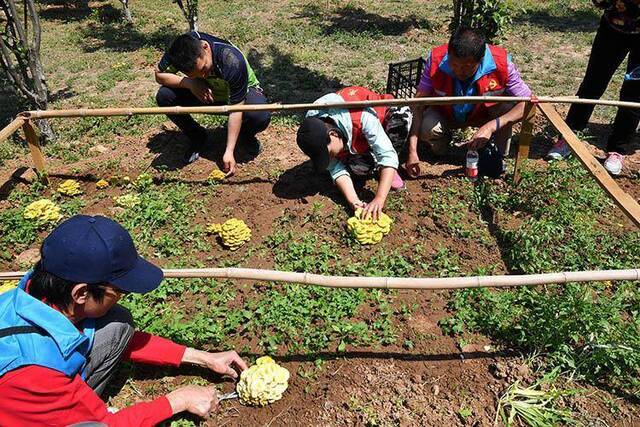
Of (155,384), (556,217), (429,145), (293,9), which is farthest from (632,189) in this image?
(293,9)

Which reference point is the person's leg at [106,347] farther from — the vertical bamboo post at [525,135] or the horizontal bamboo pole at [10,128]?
the vertical bamboo post at [525,135]

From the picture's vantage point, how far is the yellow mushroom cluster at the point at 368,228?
12.3 feet

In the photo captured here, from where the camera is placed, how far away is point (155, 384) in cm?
286

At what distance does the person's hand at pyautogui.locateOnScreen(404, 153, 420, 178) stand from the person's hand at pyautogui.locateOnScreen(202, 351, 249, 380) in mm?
2402

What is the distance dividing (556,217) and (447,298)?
51.2 inches

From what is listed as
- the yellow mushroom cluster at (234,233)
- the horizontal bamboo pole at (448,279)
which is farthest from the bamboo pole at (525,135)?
the yellow mushroom cluster at (234,233)

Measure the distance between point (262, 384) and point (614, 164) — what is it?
12.6 ft

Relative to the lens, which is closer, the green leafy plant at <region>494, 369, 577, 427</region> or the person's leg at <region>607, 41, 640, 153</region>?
the green leafy plant at <region>494, 369, 577, 427</region>

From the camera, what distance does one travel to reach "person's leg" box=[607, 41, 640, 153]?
4.40 meters

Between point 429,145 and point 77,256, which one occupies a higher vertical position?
point 77,256

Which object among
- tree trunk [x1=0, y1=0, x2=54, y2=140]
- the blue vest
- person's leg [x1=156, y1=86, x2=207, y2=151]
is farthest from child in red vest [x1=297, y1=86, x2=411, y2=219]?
tree trunk [x1=0, y1=0, x2=54, y2=140]

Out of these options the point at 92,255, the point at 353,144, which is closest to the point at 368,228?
the point at 353,144

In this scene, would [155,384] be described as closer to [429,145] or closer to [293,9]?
[429,145]

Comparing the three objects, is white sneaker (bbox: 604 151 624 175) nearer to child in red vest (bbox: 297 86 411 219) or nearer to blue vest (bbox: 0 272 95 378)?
child in red vest (bbox: 297 86 411 219)
